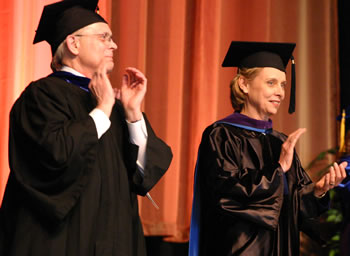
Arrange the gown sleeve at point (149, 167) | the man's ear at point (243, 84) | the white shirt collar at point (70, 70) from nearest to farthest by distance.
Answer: the gown sleeve at point (149, 167), the white shirt collar at point (70, 70), the man's ear at point (243, 84)

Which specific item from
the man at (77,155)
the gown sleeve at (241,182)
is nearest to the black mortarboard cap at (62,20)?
the man at (77,155)

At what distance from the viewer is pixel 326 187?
10.5 feet

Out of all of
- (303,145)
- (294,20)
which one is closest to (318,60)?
(294,20)

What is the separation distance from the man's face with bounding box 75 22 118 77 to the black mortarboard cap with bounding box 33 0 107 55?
0.15 feet

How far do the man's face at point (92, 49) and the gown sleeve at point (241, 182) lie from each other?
87cm

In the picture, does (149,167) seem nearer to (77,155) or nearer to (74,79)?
(77,155)

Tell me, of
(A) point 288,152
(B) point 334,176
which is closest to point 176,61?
(A) point 288,152

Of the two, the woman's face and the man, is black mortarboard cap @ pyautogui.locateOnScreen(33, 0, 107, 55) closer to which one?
the man

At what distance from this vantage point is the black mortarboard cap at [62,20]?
2.79 m

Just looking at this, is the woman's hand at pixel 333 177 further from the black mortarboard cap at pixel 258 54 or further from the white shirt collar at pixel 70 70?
the white shirt collar at pixel 70 70

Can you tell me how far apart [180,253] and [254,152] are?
180cm

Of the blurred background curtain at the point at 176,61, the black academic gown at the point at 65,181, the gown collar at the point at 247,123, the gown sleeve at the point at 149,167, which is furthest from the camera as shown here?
the blurred background curtain at the point at 176,61

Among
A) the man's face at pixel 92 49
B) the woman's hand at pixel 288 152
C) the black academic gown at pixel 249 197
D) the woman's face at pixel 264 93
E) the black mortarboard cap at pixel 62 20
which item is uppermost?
the black mortarboard cap at pixel 62 20

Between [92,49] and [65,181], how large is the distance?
2.38ft
